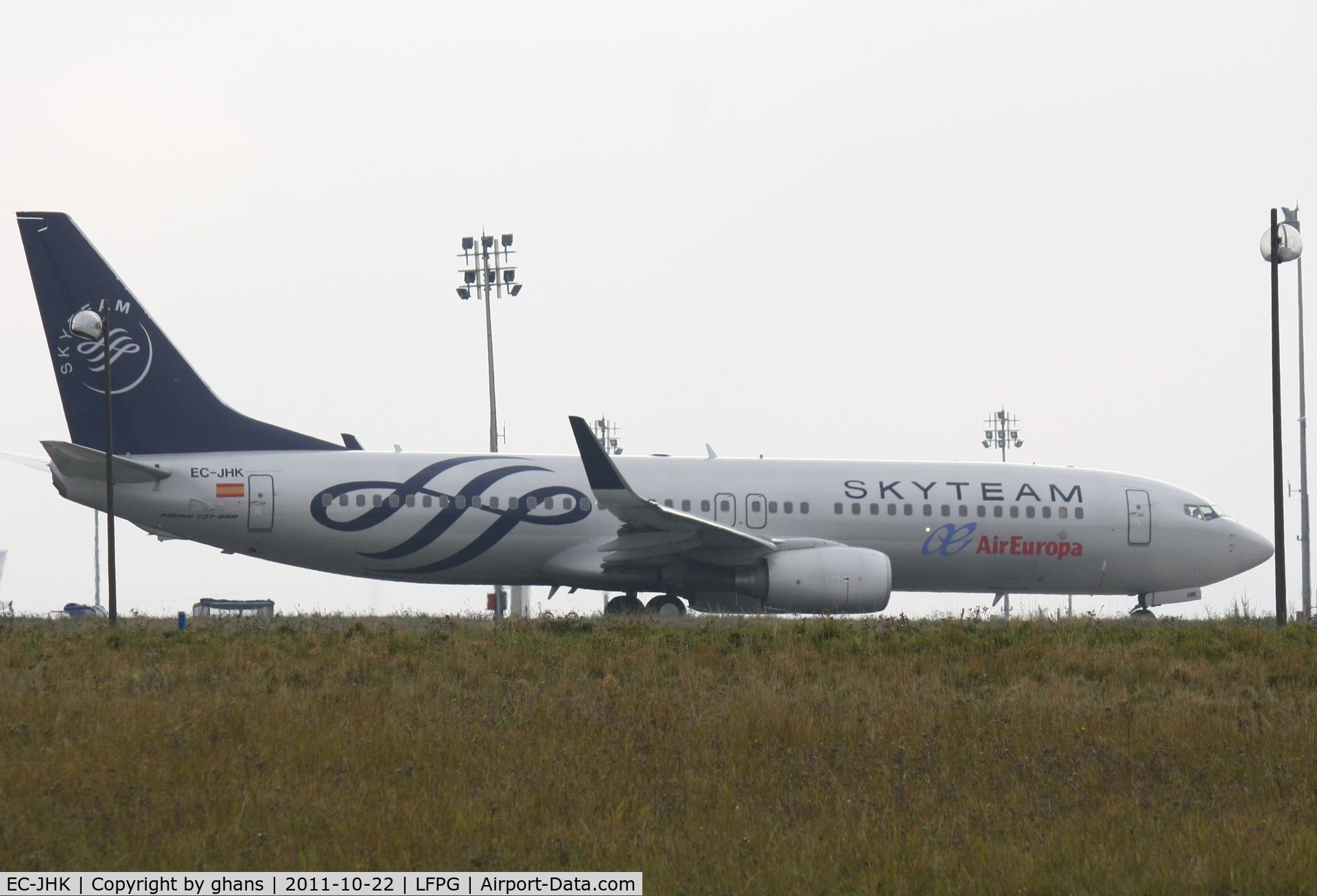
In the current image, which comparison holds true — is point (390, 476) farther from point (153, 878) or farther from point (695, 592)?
point (153, 878)

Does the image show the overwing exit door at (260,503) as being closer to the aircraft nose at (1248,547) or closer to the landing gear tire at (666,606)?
the landing gear tire at (666,606)

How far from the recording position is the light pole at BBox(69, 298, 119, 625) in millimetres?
20469

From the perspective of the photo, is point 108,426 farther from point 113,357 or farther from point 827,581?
point 827,581

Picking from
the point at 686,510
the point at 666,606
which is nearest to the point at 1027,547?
the point at 686,510

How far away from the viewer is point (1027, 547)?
25078 millimetres

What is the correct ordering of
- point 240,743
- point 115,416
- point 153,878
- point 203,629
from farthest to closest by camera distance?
1. point 115,416
2. point 203,629
3. point 240,743
4. point 153,878

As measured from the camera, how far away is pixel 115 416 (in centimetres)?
2328

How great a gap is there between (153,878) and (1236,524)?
23707 millimetres

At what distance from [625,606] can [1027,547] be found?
305 inches

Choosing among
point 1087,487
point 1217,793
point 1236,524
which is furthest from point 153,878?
point 1236,524

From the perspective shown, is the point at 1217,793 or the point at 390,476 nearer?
the point at 1217,793

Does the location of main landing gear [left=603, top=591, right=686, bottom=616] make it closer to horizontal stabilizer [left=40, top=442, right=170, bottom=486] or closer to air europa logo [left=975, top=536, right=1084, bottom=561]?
air europa logo [left=975, top=536, right=1084, bottom=561]

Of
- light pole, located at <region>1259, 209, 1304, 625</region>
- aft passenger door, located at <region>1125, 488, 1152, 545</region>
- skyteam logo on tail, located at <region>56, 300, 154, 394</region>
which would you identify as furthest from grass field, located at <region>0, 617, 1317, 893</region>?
aft passenger door, located at <region>1125, 488, 1152, 545</region>

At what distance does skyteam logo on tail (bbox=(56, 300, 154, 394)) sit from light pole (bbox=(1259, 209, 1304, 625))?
18.6 metres
